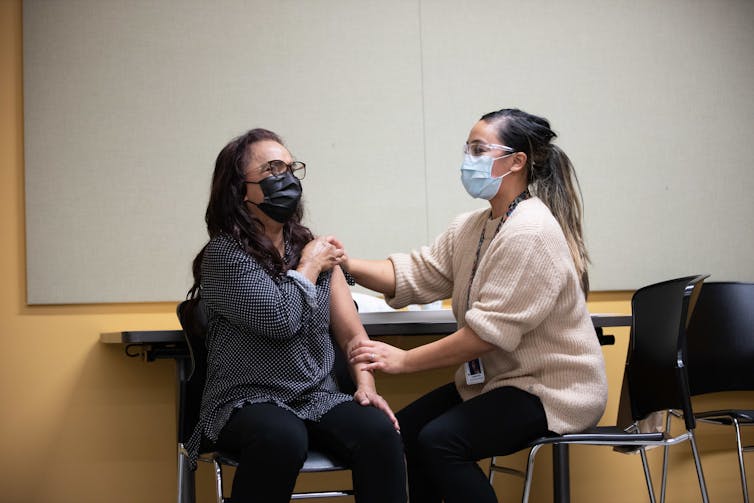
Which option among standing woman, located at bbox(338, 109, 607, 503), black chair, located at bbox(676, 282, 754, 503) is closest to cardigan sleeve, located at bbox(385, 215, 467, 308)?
standing woman, located at bbox(338, 109, 607, 503)

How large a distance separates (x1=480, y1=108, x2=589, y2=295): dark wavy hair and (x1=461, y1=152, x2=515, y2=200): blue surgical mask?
0.07m

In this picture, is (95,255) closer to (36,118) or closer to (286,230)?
(36,118)

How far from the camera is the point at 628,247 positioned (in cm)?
362

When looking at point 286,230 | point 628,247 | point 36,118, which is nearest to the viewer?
point 286,230

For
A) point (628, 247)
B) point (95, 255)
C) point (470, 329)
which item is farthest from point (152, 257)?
point (628, 247)

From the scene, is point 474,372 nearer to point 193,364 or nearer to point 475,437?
point 475,437

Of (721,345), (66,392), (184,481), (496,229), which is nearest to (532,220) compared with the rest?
(496,229)

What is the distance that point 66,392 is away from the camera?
122 inches

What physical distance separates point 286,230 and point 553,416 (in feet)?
2.88

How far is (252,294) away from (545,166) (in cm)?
93

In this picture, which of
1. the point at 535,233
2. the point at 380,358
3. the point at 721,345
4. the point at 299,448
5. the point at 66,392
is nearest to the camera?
the point at 299,448

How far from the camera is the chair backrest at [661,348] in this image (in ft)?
7.60

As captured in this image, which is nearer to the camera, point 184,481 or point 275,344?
point 275,344

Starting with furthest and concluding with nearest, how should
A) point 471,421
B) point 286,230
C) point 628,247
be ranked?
point 628,247
point 286,230
point 471,421
